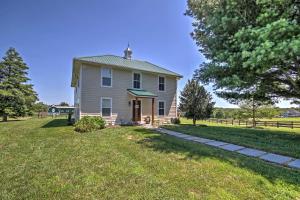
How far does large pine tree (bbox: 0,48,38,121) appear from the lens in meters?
21.5

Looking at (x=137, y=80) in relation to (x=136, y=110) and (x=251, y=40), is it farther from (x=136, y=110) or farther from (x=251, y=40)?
(x=251, y=40)

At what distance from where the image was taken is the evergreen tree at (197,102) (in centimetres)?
1717

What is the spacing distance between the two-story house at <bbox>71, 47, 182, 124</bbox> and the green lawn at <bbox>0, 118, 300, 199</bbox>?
24.2 ft

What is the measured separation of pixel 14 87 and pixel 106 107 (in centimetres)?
1814

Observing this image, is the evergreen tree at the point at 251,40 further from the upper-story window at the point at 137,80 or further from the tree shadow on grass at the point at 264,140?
the upper-story window at the point at 137,80

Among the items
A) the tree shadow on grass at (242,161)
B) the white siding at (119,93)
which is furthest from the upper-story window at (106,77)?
the tree shadow on grass at (242,161)

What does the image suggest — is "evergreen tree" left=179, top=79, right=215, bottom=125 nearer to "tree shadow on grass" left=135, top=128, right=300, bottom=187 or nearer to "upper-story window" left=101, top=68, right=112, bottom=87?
"upper-story window" left=101, top=68, right=112, bottom=87

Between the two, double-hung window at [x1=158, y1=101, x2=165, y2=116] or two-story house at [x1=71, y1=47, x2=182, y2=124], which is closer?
two-story house at [x1=71, y1=47, x2=182, y2=124]

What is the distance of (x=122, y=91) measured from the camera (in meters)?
14.3

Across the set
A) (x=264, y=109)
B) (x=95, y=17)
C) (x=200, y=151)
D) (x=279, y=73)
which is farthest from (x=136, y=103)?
(x=264, y=109)

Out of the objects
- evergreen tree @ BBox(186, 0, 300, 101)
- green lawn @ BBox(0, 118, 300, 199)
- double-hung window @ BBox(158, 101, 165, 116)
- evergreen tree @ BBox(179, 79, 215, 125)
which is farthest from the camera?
evergreen tree @ BBox(179, 79, 215, 125)

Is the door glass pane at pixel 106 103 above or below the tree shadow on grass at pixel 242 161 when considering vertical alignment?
above

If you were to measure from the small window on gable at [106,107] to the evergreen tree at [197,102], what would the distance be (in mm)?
→ 8353

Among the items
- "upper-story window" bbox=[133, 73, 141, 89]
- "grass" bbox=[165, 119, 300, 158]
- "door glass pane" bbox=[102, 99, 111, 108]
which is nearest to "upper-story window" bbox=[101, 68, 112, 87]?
"door glass pane" bbox=[102, 99, 111, 108]
